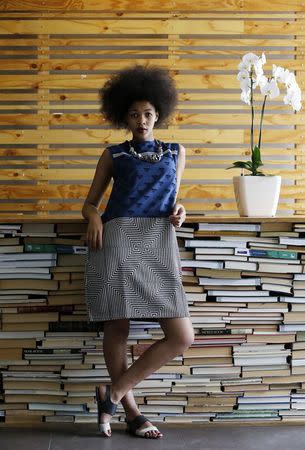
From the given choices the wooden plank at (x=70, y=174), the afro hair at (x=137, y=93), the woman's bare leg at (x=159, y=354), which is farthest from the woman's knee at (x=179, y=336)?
the wooden plank at (x=70, y=174)

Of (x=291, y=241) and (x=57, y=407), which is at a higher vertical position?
(x=291, y=241)

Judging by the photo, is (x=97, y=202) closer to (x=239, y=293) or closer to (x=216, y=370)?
(x=239, y=293)

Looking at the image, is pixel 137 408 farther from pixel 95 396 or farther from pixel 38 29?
pixel 38 29

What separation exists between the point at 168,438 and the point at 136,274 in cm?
71

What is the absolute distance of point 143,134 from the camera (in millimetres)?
3299

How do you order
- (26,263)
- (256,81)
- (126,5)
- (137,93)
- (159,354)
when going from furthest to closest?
(126,5), (256,81), (26,263), (137,93), (159,354)

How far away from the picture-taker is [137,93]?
334 cm

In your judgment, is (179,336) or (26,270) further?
(26,270)

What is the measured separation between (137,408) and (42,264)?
0.77 metres

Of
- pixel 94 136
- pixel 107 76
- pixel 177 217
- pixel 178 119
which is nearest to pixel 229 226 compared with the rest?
pixel 177 217

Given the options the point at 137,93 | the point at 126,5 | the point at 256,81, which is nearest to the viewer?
the point at 137,93

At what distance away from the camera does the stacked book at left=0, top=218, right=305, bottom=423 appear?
3.42 metres

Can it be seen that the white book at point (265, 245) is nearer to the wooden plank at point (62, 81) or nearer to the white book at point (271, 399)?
the white book at point (271, 399)

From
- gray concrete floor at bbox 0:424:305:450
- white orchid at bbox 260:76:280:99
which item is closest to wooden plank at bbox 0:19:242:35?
white orchid at bbox 260:76:280:99
